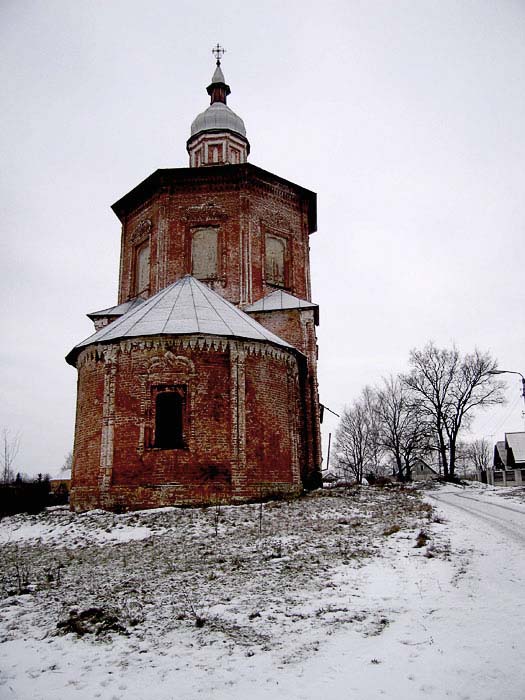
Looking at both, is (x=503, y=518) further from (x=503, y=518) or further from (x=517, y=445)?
(x=517, y=445)

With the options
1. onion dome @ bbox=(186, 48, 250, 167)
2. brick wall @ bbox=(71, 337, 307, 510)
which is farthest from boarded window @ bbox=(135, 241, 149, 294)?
brick wall @ bbox=(71, 337, 307, 510)

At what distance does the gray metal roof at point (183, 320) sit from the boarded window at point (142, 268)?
15.4 feet

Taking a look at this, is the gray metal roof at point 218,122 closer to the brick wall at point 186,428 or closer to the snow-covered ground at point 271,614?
the brick wall at point 186,428

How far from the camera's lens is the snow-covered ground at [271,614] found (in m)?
3.84

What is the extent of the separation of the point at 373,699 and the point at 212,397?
10.7 meters

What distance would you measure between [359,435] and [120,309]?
34.4 meters

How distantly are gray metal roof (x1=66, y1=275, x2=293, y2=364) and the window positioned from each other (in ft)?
4.98

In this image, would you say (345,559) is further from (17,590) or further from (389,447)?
(389,447)

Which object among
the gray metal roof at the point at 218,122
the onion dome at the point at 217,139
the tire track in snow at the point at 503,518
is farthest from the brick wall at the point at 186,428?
the gray metal roof at the point at 218,122

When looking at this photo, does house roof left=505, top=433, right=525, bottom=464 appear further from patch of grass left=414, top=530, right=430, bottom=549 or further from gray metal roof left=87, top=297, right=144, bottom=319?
patch of grass left=414, top=530, right=430, bottom=549

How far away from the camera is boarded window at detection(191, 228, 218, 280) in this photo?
2044 cm

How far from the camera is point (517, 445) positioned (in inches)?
1432

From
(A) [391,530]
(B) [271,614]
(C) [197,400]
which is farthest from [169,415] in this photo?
(B) [271,614]

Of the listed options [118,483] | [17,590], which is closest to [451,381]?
[118,483]
